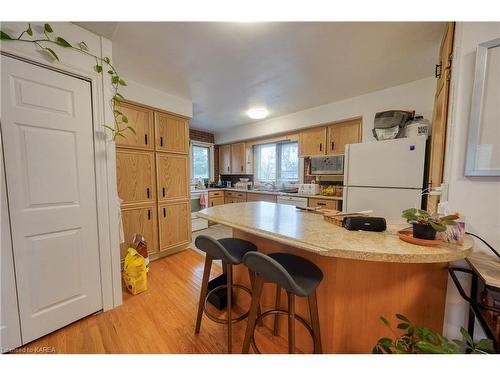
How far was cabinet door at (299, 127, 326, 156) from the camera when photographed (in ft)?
10.3

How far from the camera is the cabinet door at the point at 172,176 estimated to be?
266 cm

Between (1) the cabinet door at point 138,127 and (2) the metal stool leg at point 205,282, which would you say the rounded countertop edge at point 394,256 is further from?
(1) the cabinet door at point 138,127

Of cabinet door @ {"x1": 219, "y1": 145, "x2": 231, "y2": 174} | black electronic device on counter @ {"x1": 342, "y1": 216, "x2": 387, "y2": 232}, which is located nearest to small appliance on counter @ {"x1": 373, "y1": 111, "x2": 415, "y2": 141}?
black electronic device on counter @ {"x1": 342, "y1": 216, "x2": 387, "y2": 232}

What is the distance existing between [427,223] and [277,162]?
347 centimetres

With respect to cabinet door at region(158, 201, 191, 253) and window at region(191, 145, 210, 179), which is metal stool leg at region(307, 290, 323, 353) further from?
window at region(191, 145, 210, 179)

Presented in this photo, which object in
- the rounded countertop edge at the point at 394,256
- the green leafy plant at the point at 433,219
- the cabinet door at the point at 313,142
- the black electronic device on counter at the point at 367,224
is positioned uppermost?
the cabinet door at the point at 313,142

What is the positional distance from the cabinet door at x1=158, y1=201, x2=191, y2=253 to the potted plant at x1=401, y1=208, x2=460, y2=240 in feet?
8.90

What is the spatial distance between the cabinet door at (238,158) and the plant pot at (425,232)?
383 centimetres

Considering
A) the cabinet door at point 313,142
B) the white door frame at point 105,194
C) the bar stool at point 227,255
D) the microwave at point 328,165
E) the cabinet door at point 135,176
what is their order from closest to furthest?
the bar stool at point 227,255, the white door frame at point 105,194, the cabinet door at point 135,176, the microwave at point 328,165, the cabinet door at point 313,142

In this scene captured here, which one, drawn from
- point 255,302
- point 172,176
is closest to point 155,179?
point 172,176

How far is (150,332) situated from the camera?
1427 mm

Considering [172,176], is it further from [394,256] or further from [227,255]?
[394,256]

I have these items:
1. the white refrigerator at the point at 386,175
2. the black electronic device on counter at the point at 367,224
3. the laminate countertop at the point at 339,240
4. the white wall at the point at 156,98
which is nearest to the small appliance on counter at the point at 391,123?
the white refrigerator at the point at 386,175
